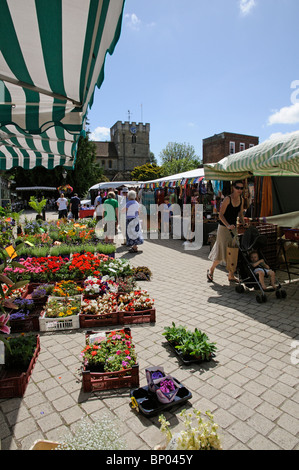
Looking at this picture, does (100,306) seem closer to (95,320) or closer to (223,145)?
(95,320)

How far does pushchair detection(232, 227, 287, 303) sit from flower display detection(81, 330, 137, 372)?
2952 millimetres

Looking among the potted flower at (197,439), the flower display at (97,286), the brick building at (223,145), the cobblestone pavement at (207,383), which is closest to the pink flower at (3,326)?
the cobblestone pavement at (207,383)

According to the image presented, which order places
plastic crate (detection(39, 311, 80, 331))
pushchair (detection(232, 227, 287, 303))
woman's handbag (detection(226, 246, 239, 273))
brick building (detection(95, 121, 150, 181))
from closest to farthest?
1. plastic crate (detection(39, 311, 80, 331))
2. pushchair (detection(232, 227, 287, 303))
3. woman's handbag (detection(226, 246, 239, 273))
4. brick building (detection(95, 121, 150, 181))

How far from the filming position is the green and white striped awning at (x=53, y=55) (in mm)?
1977

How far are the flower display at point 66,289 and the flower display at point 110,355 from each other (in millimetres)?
1698

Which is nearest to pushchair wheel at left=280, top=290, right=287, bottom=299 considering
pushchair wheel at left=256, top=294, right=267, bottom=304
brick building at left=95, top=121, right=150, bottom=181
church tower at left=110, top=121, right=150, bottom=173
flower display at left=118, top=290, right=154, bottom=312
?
pushchair wheel at left=256, top=294, right=267, bottom=304

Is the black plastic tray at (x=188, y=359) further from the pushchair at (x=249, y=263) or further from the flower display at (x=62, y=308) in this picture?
the pushchair at (x=249, y=263)

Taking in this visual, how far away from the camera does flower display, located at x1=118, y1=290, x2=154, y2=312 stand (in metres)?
4.43

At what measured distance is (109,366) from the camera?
2975 mm

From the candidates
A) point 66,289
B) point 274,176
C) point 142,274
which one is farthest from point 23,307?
point 274,176

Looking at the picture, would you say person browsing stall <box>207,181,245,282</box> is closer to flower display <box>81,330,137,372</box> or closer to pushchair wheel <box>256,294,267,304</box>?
pushchair wheel <box>256,294,267,304</box>
